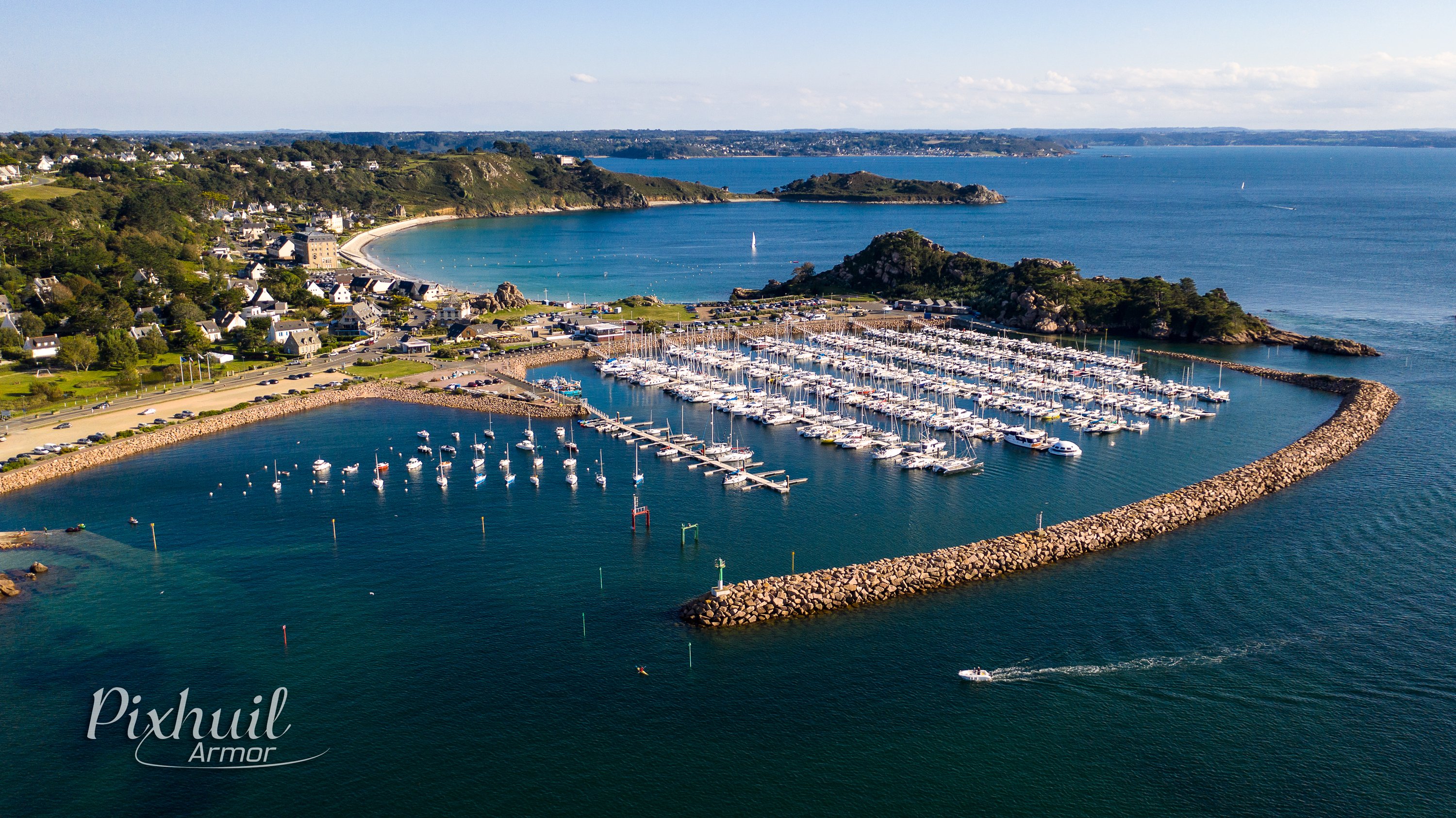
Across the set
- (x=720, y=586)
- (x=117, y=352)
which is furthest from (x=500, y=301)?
(x=720, y=586)

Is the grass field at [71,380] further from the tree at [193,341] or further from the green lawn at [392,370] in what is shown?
the green lawn at [392,370]

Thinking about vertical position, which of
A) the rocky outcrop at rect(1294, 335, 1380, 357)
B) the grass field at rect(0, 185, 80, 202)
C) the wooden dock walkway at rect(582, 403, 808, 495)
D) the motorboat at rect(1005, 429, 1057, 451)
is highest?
the grass field at rect(0, 185, 80, 202)

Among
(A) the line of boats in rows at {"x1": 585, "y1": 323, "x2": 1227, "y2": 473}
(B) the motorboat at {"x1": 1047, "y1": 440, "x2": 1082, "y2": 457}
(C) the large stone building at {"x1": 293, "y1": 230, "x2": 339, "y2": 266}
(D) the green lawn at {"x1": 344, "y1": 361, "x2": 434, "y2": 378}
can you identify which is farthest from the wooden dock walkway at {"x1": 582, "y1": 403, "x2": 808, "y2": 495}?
(C) the large stone building at {"x1": 293, "y1": 230, "x2": 339, "y2": 266}

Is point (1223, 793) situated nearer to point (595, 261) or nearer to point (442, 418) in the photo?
point (442, 418)

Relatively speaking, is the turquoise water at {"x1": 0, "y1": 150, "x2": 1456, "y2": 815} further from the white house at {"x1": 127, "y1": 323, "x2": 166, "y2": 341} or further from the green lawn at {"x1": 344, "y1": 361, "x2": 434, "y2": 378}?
the white house at {"x1": 127, "y1": 323, "x2": 166, "y2": 341}

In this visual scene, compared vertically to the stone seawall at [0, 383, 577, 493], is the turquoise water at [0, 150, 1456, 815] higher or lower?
lower
